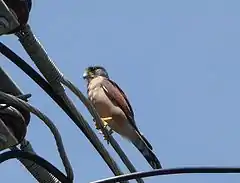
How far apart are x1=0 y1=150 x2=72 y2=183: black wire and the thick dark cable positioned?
35 centimetres

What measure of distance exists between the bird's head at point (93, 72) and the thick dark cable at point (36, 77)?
19.3ft

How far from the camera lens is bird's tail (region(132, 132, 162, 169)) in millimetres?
4858

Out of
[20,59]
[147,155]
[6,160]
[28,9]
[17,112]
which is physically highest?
[28,9]

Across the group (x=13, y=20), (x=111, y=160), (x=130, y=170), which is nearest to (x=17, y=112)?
(x=13, y=20)

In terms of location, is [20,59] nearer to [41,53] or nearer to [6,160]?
[41,53]

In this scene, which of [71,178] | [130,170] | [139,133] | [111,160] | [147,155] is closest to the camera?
[71,178]

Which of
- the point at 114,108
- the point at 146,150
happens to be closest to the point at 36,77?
the point at 146,150

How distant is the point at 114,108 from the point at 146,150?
2142 mm

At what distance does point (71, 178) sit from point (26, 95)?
1.21 feet

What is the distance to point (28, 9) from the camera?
2.55 meters

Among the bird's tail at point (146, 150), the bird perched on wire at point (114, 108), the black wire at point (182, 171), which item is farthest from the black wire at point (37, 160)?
the bird perched on wire at point (114, 108)

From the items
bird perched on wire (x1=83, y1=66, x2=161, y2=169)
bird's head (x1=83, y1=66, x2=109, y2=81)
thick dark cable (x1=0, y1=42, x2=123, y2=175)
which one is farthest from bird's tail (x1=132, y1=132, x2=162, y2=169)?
bird's head (x1=83, y1=66, x2=109, y2=81)

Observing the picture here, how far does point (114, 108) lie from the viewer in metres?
7.34

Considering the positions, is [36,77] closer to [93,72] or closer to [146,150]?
[146,150]
